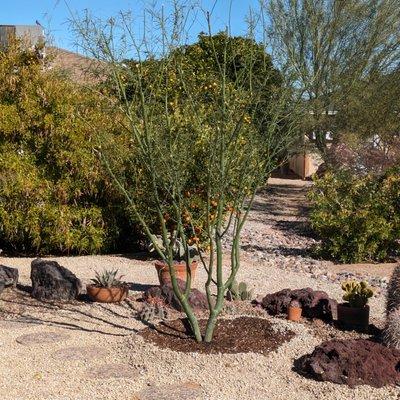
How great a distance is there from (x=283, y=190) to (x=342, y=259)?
1535 centimetres

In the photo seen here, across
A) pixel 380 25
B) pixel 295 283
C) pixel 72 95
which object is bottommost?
pixel 295 283

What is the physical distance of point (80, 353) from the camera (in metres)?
6.17

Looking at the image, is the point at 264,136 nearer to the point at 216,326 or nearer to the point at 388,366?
the point at 216,326

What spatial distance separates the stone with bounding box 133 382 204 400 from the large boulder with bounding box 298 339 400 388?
Answer: 0.90 meters

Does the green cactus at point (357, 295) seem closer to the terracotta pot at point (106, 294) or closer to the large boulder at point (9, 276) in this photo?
the terracotta pot at point (106, 294)

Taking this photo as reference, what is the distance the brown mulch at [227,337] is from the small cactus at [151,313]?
38 cm

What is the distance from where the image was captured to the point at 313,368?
17.9 feet

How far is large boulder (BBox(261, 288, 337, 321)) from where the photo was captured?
7352 mm

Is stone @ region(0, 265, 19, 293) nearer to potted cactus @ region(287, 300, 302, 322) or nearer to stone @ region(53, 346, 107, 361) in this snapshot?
stone @ region(53, 346, 107, 361)

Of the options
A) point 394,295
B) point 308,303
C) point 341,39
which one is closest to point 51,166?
point 308,303

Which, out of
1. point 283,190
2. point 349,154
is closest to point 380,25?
point 349,154

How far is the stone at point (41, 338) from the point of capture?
6.52 meters

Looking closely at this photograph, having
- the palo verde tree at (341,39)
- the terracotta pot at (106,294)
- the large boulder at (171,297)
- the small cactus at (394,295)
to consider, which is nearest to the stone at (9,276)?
the terracotta pot at (106,294)

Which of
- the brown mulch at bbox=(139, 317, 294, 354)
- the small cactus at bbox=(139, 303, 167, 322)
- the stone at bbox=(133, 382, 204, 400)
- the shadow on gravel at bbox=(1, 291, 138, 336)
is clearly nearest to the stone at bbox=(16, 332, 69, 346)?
the shadow on gravel at bbox=(1, 291, 138, 336)
